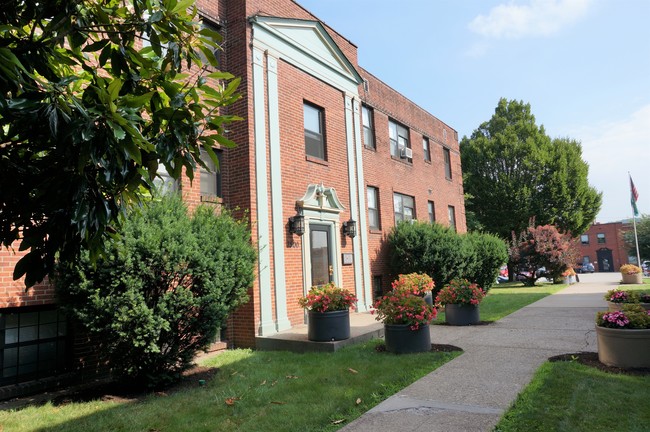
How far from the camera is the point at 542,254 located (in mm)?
25359

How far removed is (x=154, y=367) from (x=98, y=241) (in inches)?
151

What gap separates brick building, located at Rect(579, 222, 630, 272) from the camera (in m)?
66.1

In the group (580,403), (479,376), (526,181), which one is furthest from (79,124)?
(526,181)

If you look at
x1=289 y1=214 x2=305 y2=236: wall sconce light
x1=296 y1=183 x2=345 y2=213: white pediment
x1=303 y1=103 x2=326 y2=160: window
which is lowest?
x1=289 y1=214 x2=305 y2=236: wall sconce light

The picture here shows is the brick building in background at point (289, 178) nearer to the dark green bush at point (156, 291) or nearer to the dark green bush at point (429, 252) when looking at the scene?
the dark green bush at point (429, 252)

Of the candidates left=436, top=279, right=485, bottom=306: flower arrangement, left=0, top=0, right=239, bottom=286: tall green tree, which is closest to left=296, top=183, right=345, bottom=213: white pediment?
left=436, top=279, right=485, bottom=306: flower arrangement

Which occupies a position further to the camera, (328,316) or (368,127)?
(368,127)

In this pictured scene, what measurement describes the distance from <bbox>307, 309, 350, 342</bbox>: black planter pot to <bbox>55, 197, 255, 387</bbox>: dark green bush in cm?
197

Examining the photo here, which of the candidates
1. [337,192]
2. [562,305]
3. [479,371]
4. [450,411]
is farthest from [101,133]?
[562,305]

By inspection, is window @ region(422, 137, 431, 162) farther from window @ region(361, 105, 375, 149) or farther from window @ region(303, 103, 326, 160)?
window @ region(303, 103, 326, 160)

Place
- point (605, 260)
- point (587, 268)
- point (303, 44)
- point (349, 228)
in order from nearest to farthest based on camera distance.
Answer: point (303, 44)
point (349, 228)
point (587, 268)
point (605, 260)

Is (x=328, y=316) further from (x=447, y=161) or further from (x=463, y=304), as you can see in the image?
(x=447, y=161)

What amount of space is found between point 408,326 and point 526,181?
29513 millimetres

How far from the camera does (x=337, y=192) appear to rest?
39.8 feet
